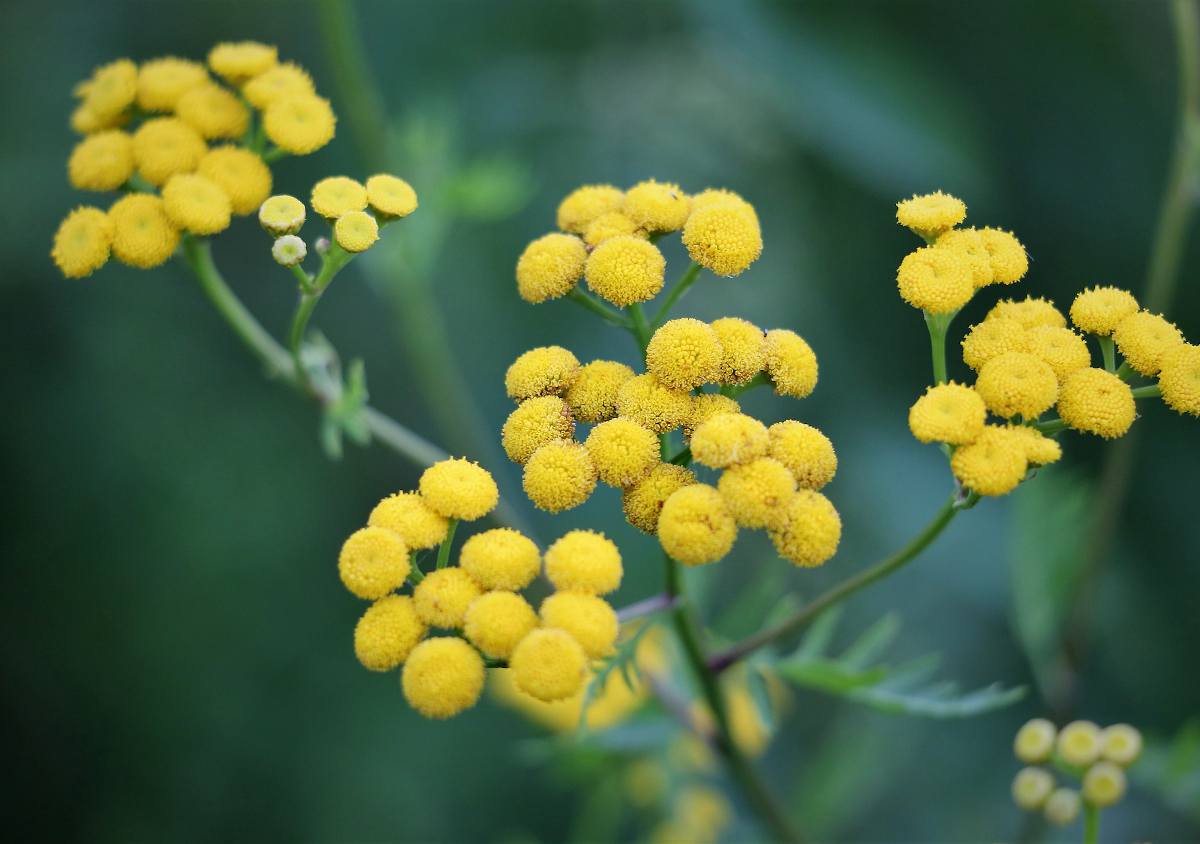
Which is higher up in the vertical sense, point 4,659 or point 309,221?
point 309,221

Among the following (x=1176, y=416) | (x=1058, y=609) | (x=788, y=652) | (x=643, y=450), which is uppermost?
(x=643, y=450)

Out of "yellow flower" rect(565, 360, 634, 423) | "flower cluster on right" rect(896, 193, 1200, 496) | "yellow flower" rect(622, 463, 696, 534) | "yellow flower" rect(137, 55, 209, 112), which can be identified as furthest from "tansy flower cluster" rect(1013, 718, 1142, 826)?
"yellow flower" rect(137, 55, 209, 112)

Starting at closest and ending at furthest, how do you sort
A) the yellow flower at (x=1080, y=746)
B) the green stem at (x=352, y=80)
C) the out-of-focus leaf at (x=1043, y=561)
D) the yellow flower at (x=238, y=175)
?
the yellow flower at (x=1080, y=746) < the yellow flower at (x=238, y=175) < the out-of-focus leaf at (x=1043, y=561) < the green stem at (x=352, y=80)

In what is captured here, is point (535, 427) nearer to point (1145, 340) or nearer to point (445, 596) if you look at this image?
point (445, 596)

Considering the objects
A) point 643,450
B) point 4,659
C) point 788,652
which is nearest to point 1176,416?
point 788,652

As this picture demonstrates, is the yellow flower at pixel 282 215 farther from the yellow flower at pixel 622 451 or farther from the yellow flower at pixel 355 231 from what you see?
the yellow flower at pixel 622 451

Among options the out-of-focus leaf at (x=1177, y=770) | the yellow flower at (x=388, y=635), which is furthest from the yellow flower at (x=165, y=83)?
the out-of-focus leaf at (x=1177, y=770)

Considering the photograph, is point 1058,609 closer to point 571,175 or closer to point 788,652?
point 788,652
